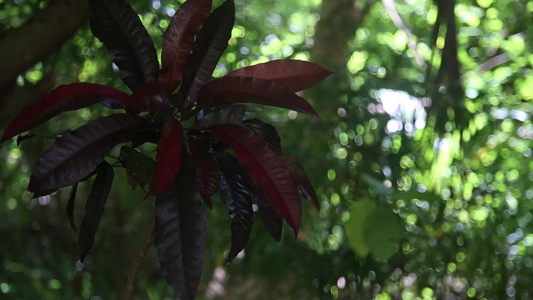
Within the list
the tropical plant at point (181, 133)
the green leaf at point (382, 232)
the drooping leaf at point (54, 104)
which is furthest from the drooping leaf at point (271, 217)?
the green leaf at point (382, 232)

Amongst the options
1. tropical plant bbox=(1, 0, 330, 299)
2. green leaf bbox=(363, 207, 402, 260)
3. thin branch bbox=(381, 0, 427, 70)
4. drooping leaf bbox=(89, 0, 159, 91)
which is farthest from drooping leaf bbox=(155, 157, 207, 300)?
thin branch bbox=(381, 0, 427, 70)

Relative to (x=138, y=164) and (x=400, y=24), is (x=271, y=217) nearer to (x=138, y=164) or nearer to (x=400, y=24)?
(x=138, y=164)

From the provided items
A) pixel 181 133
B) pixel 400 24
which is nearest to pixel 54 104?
pixel 181 133

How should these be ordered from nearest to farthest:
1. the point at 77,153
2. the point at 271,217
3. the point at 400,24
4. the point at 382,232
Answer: the point at 77,153 < the point at 271,217 < the point at 382,232 < the point at 400,24

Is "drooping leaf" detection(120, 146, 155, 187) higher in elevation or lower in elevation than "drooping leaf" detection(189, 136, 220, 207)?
lower

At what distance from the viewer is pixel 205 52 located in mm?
1073

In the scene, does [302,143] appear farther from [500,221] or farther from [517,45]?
[517,45]

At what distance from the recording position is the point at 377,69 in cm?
214

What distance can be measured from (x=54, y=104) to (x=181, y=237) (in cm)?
29

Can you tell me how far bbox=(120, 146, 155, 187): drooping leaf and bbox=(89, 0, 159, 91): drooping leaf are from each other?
4.4 inches

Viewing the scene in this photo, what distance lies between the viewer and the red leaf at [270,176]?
37.7 inches

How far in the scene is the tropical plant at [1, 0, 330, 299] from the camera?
0.95 meters

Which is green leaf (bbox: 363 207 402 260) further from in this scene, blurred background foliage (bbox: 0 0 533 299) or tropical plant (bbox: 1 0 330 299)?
tropical plant (bbox: 1 0 330 299)

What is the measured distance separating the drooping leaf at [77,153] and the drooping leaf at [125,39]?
11cm
